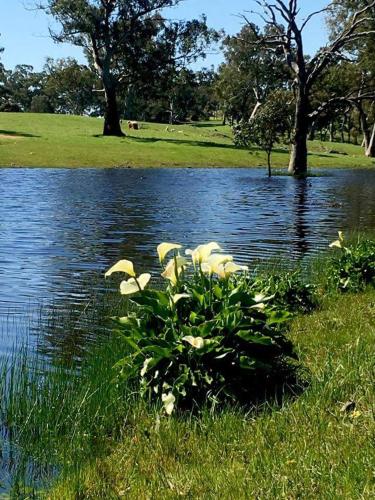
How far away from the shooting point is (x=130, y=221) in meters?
21.9

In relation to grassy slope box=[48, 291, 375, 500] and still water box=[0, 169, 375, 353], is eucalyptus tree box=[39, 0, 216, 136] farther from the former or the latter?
grassy slope box=[48, 291, 375, 500]

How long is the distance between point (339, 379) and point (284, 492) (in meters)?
1.88

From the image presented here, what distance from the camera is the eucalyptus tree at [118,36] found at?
206ft

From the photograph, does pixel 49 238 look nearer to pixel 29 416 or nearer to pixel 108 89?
pixel 29 416

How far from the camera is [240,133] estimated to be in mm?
47844

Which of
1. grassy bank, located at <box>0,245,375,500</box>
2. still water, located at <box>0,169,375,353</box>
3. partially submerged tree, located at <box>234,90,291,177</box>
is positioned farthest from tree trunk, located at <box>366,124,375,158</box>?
grassy bank, located at <box>0,245,375,500</box>

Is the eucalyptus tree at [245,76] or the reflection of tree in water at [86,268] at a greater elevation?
the eucalyptus tree at [245,76]

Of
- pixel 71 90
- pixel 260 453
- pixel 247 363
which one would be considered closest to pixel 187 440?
pixel 260 453

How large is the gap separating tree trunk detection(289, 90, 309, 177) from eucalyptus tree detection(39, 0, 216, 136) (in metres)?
24.0

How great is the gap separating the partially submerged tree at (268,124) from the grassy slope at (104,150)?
7274 millimetres

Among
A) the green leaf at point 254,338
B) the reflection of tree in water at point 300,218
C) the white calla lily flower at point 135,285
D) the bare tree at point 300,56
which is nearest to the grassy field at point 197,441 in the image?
the green leaf at point 254,338

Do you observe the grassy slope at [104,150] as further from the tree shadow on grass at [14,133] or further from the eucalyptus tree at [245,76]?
the eucalyptus tree at [245,76]

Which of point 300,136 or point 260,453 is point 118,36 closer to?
point 300,136

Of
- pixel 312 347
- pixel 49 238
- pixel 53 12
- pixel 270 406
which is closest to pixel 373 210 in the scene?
pixel 49 238
